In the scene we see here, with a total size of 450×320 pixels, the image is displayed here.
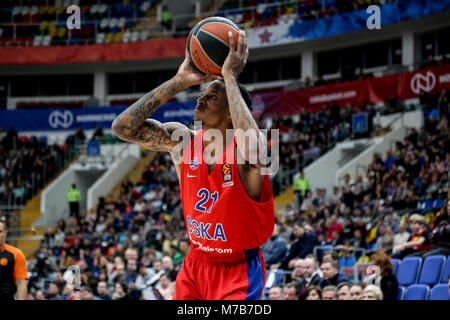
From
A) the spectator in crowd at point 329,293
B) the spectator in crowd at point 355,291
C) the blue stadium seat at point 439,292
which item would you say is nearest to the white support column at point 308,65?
the blue stadium seat at point 439,292

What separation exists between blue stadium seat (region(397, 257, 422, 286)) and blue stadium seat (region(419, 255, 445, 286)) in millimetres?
190

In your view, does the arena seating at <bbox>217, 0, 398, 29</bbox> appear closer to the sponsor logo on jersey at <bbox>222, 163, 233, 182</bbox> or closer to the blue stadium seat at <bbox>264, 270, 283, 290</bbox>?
the blue stadium seat at <bbox>264, 270, 283, 290</bbox>

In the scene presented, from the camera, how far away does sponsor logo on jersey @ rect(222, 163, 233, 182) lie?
12.7ft

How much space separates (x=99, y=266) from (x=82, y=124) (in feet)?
42.6

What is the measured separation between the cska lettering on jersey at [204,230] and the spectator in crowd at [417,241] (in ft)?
22.0

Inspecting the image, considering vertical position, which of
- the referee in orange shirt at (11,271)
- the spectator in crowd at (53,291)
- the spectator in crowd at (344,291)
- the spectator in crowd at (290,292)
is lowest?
the spectator in crowd at (53,291)

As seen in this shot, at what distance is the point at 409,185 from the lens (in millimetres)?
14836

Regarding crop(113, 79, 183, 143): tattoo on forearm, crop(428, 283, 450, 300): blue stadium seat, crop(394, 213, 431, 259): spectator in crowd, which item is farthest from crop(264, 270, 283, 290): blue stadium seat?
crop(113, 79, 183, 143): tattoo on forearm

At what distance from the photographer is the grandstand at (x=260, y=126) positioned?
42.6 feet

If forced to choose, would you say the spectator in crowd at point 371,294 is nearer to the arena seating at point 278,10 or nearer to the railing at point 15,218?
the railing at point 15,218
